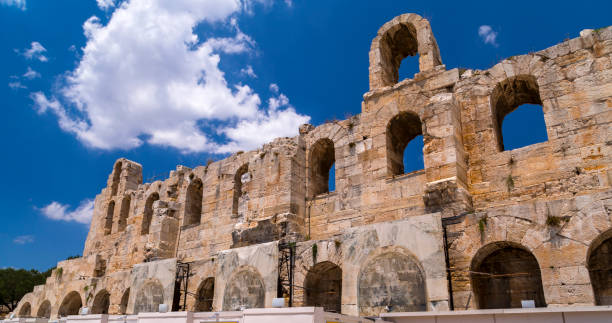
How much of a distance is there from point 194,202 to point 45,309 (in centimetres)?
1025

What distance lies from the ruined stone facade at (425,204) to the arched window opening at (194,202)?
130 centimetres

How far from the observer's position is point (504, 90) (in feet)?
42.8

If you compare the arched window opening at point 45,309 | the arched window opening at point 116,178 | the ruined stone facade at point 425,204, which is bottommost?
the arched window opening at point 45,309

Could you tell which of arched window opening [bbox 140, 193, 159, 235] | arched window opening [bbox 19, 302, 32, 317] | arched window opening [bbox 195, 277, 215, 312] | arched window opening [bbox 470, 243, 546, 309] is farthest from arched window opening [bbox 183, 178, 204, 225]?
arched window opening [bbox 470, 243, 546, 309]

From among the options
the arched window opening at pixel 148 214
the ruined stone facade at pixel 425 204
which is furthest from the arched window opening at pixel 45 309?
the ruined stone facade at pixel 425 204

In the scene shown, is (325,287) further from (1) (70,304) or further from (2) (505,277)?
(1) (70,304)

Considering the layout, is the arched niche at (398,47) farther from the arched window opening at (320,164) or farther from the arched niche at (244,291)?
the arched niche at (244,291)

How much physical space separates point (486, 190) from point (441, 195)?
1338 mm

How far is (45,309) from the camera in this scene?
2380 cm

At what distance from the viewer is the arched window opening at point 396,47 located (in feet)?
51.4

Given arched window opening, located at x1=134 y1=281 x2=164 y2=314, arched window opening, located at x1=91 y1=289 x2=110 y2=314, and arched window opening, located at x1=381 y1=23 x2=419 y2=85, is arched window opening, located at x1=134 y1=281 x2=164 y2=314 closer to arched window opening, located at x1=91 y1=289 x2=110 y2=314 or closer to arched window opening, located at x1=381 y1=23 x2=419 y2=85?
arched window opening, located at x1=91 y1=289 x2=110 y2=314

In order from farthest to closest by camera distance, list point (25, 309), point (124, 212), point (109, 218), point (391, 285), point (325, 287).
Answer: point (109, 218), point (124, 212), point (25, 309), point (325, 287), point (391, 285)

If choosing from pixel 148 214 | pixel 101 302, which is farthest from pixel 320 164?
pixel 101 302

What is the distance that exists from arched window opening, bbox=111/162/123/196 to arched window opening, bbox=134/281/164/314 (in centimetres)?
1183
